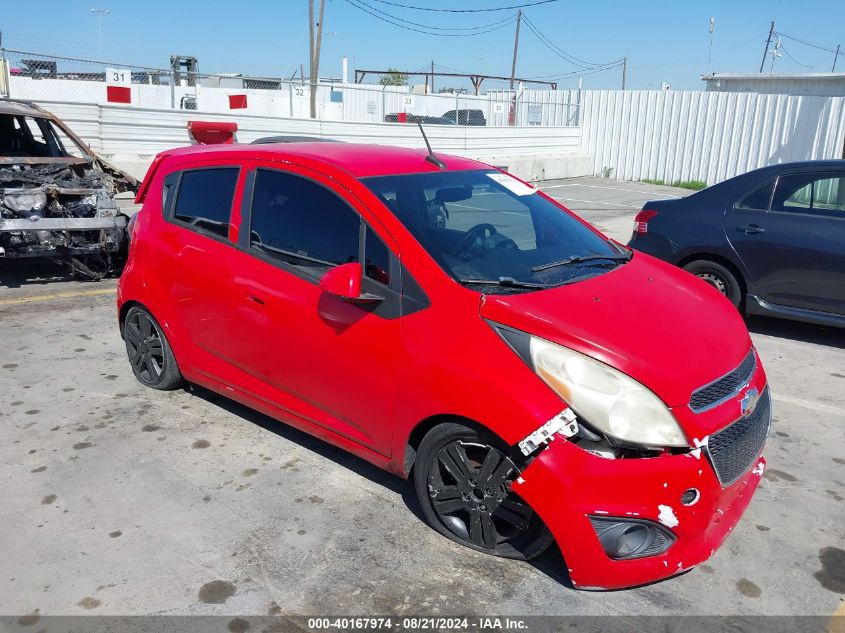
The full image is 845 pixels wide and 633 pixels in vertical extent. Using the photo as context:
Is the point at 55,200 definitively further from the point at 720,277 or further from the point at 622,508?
the point at 622,508

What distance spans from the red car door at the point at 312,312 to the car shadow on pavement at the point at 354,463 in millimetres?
405

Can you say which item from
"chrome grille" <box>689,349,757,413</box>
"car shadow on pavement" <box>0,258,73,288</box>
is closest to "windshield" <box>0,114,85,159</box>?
"car shadow on pavement" <box>0,258,73,288</box>

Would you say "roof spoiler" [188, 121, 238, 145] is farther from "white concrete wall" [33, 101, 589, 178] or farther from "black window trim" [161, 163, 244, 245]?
"black window trim" [161, 163, 244, 245]

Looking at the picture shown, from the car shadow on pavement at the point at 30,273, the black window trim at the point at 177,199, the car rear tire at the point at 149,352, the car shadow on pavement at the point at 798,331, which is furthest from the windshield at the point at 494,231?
the car shadow on pavement at the point at 30,273

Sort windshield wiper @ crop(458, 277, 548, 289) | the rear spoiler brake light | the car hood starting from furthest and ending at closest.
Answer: the rear spoiler brake light → windshield wiper @ crop(458, 277, 548, 289) → the car hood

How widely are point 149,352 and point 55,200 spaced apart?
376 cm

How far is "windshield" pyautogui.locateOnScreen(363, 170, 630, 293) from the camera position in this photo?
3408 millimetres

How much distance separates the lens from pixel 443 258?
3352 mm

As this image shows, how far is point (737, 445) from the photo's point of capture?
3023 mm

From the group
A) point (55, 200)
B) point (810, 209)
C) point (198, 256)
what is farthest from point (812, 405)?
point (55, 200)

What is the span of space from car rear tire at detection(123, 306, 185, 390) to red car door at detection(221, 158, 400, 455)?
88 centimetres

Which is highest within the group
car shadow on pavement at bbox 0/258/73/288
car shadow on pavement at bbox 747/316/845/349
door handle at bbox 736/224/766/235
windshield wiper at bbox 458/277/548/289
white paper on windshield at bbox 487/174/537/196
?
white paper on windshield at bbox 487/174/537/196

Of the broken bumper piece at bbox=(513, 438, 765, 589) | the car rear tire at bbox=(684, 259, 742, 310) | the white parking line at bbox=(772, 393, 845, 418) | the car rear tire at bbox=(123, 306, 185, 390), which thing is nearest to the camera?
the broken bumper piece at bbox=(513, 438, 765, 589)

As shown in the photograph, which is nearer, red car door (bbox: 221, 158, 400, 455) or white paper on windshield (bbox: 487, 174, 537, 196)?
red car door (bbox: 221, 158, 400, 455)
